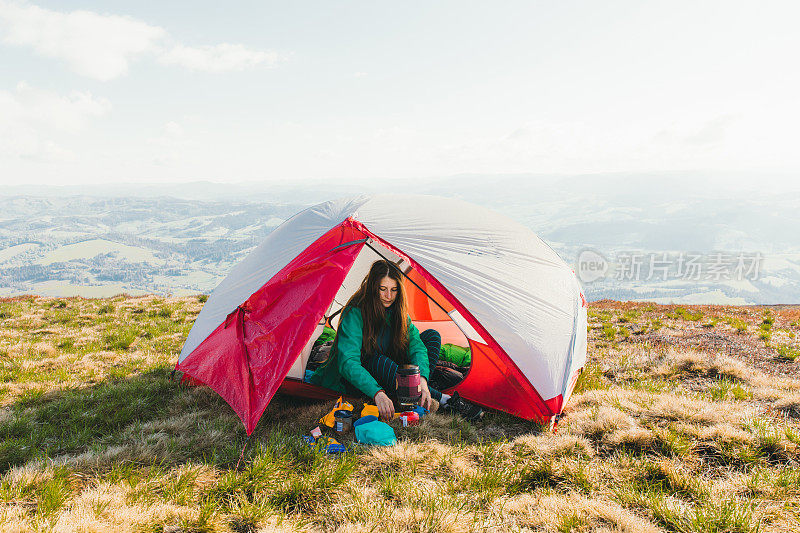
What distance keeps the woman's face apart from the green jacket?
10.8 inches

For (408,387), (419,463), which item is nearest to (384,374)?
(408,387)

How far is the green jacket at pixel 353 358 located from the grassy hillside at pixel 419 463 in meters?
0.55

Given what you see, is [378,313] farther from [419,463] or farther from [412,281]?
[419,463]

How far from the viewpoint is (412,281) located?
5.50m

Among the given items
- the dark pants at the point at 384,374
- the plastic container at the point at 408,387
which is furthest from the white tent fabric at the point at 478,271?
the dark pants at the point at 384,374

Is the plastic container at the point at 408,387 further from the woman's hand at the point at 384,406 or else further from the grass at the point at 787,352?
the grass at the point at 787,352

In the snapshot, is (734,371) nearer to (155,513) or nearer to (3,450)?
(155,513)

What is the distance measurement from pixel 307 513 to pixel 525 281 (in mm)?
3618

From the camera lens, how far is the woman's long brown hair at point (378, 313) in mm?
5469

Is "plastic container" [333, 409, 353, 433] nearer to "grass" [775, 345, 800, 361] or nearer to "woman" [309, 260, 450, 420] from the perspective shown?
"woman" [309, 260, 450, 420]

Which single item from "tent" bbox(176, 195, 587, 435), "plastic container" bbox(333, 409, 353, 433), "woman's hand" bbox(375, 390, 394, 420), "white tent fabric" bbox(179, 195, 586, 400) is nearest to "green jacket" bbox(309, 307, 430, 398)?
"woman's hand" bbox(375, 390, 394, 420)

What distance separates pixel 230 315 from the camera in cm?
526

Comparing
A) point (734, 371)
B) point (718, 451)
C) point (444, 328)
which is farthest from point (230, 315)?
point (734, 371)

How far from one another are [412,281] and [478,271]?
895mm
